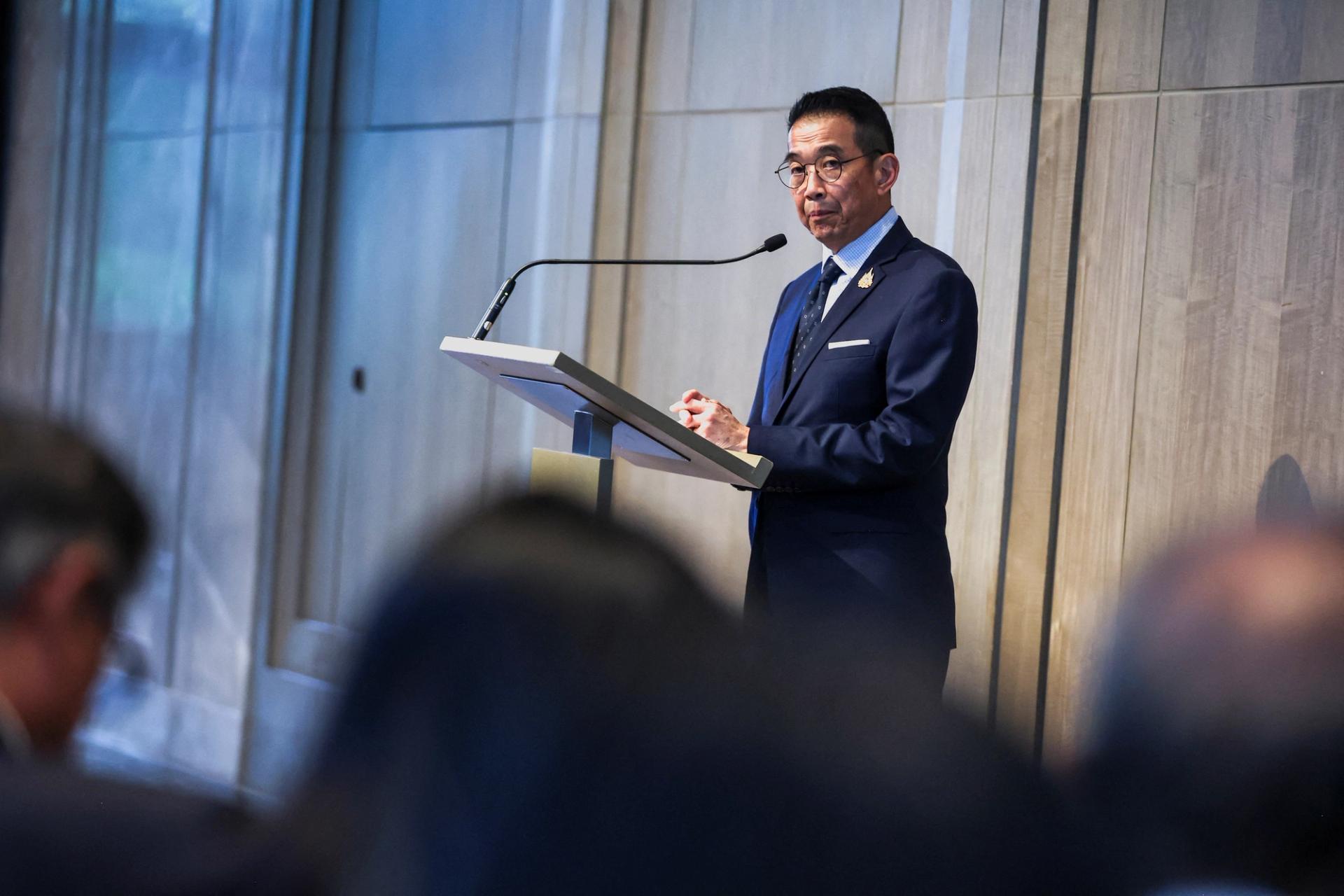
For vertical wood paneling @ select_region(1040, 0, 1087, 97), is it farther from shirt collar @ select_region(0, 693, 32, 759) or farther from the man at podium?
shirt collar @ select_region(0, 693, 32, 759)

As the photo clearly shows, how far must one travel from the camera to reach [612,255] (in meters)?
3.73

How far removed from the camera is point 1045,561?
2898 mm

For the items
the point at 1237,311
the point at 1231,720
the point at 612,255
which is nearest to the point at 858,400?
the point at 1237,311

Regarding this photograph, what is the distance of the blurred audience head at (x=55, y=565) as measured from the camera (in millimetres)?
413

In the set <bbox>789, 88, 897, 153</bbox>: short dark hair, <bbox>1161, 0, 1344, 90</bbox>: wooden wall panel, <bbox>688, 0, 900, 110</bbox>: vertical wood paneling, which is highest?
<bbox>688, 0, 900, 110</bbox>: vertical wood paneling

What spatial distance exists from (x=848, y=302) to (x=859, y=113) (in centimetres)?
34

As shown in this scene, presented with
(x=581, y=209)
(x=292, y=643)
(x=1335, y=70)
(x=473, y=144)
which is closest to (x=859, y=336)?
(x=1335, y=70)

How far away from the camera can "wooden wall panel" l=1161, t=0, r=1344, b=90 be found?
2.54m

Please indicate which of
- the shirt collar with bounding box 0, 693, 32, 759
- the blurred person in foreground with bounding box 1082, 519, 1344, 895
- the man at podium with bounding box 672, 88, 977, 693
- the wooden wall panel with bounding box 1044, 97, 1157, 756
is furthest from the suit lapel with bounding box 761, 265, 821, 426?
the shirt collar with bounding box 0, 693, 32, 759

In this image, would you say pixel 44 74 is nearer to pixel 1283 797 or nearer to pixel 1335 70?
pixel 1335 70

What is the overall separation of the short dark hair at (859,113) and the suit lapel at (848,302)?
160mm

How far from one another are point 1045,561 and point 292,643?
2.65 m

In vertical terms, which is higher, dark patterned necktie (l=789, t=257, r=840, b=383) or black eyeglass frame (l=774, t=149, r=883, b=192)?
black eyeglass frame (l=774, t=149, r=883, b=192)

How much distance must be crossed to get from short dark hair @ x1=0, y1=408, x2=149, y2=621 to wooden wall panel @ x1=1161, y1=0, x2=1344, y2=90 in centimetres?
264
